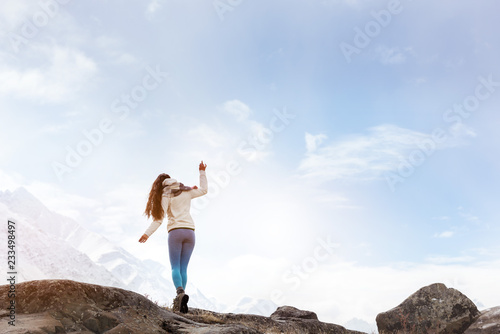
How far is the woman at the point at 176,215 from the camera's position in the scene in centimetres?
1060

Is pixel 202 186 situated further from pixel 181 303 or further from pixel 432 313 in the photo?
pixel 432 313

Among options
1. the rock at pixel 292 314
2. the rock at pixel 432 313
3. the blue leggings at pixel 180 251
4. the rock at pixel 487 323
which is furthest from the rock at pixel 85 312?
the rock at pixel 487 323

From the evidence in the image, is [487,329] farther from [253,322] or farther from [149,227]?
[149,227]

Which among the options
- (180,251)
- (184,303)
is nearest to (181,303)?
(184,303)

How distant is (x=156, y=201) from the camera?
11.0m

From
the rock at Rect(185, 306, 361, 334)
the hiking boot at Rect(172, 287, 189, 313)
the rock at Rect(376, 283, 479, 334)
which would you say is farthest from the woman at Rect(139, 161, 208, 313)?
the rock at Rect(376, 283, 479, 334)

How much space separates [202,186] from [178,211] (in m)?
0.89

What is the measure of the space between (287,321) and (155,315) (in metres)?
6.84

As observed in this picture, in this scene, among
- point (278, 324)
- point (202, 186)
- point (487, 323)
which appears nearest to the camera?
point (202, 186)

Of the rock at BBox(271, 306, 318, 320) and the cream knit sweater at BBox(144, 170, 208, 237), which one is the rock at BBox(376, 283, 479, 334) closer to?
the rock at BBox(271, 306, 318, 320)

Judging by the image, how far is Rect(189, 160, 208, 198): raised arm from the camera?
1104cm

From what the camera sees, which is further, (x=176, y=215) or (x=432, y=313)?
(x=432, y=313)

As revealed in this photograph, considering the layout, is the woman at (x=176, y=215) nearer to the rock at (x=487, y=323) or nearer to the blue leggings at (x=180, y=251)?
the blue leggings at (x=180, y=251)

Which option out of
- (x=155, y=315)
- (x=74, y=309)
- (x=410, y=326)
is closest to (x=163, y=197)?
(x=155, y=315)
